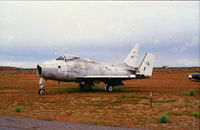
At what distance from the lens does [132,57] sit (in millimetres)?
31266

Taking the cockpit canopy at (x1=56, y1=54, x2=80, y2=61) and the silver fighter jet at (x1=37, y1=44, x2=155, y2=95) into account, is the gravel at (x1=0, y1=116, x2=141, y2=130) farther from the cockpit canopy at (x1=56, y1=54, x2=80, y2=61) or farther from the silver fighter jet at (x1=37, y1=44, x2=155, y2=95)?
the cockpit canopy at (x1=56, y1=54, x2=80, y2=61)

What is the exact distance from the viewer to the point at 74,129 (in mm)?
8508

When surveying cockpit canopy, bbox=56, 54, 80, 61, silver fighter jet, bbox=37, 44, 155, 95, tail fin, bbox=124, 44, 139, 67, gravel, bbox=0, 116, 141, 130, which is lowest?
gravel, bbox=0, 116, 141, 130

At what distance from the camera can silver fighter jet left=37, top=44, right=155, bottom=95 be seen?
75.7 feet

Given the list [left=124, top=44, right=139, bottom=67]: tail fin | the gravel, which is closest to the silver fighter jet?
[left=124, top=44, right=139, bottom=67]: tail fin

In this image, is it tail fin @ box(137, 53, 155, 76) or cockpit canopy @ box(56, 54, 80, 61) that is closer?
cockpit canopy @ box(56, 54, 80, 61)

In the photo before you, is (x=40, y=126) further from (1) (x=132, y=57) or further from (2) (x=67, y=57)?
(1) (x=132, y=57)

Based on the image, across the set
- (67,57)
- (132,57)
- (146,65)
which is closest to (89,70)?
(67,57)

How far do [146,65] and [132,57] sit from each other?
274 cm

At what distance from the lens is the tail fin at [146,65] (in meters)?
28.9

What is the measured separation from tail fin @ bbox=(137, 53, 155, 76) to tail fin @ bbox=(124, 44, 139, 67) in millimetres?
2211

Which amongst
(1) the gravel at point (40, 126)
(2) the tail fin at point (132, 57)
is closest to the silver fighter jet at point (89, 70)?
(2) the tail fin at point (132, 57)

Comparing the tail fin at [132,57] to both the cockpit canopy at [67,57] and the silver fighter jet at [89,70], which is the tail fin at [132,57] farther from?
the cockpit canopy at [67,57]

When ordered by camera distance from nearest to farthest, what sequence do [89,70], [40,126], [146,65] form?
[40,126], [89,70], [146,65]
